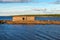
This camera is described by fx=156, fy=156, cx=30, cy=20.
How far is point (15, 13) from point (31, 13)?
0.96 ft

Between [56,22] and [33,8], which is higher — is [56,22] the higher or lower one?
the lower one

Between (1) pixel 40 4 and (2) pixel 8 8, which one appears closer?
(2) pixel 8 8

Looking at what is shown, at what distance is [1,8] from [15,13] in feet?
0.88

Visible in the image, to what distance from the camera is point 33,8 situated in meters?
2.92

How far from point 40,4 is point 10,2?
1.97ft

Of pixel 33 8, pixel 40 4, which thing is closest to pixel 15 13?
pixel 33 8

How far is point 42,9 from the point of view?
290 centimetres

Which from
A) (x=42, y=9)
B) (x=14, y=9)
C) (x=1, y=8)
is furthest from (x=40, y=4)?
(x=1, y=8)

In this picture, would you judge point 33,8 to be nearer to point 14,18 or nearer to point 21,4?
point 21,4

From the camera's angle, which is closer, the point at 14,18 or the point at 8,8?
the point at 14,18

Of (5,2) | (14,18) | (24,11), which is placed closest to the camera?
(14,18)

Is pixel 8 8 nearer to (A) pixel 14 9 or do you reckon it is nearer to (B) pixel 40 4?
(A) pixel 14 9

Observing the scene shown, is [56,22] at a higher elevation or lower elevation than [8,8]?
lower

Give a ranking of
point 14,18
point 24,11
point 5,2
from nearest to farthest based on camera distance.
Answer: point 14,18 < point 24,11 < point 5,2
